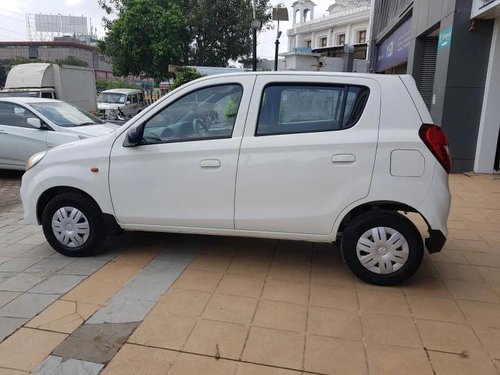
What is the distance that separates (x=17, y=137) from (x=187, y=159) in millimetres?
5966

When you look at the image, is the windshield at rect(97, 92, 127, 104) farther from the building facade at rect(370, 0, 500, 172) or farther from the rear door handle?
the rear door handle

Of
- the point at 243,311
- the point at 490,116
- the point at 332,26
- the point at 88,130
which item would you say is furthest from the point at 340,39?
the point at 243,311

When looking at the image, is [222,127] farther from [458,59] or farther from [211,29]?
[211,29]

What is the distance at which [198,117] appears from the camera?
3879mm

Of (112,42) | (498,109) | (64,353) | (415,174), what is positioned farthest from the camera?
(112,42)

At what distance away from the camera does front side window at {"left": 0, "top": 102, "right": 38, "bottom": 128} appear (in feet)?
27.5

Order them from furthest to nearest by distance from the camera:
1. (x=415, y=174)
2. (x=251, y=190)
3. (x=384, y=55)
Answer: (x=384, y=55)
(x=251, y=190)
(x=415, y=174)

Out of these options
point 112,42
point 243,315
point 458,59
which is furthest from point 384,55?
point 243,315

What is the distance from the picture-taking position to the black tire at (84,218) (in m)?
4.13

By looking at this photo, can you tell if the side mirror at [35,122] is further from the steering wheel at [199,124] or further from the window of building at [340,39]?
the window of building at [340,39]

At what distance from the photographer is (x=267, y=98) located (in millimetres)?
3736

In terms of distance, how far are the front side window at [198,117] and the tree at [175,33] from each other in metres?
22.9

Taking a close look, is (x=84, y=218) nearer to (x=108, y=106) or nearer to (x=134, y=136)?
(x=134, y=136)

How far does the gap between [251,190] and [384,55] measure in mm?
17757
